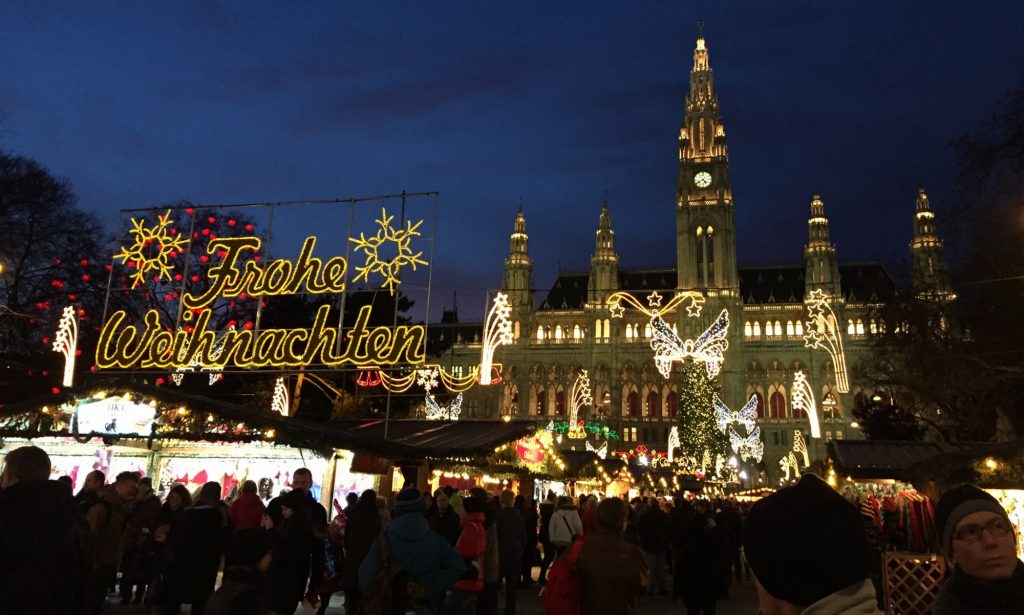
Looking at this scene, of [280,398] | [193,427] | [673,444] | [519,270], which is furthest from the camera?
[519,270]

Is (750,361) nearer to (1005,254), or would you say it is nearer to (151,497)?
(1005,254)

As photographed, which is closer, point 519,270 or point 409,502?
point 409,502

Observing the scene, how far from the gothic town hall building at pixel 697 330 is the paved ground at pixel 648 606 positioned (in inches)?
1917

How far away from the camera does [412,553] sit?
15.6 feet

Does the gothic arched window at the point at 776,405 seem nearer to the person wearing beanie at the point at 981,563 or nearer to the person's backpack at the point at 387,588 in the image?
the person's backpack at the point at 387,588

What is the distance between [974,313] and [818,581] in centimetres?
2340

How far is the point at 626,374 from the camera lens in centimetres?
6569

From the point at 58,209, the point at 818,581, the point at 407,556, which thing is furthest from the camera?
the point at 58,209

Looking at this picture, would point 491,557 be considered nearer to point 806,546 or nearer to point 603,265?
point 806,546

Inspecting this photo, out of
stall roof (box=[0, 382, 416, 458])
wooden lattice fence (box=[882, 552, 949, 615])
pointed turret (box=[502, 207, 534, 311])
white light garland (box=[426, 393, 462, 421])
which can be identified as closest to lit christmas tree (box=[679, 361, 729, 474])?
white light garland (box=[426, 393, 462, 421])

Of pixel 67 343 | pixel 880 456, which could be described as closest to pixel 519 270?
pixel 67 343

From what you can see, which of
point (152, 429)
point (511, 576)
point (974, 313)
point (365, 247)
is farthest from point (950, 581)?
point (974, 313)

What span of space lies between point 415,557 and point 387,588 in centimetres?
27

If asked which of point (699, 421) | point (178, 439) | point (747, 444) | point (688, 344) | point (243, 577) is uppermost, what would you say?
point (688, 344)
